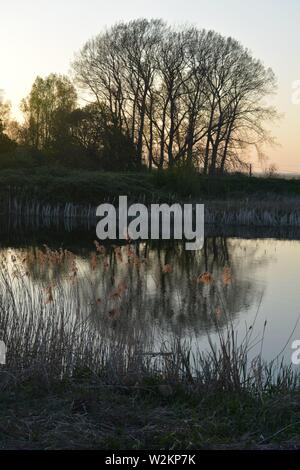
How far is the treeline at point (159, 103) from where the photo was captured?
127ft

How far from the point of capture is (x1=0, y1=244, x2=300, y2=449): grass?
4078 millimetres

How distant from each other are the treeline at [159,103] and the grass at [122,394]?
1260 inches

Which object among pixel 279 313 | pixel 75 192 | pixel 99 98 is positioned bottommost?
pixel 279 313

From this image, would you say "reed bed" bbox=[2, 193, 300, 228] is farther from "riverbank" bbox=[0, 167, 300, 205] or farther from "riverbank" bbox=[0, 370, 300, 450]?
"riverbank" bbox=[0, 370, 300, 450]

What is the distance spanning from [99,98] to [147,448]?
38048mm

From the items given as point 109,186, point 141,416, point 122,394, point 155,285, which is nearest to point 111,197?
point 109,186

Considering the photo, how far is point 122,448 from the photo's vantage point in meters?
3.93

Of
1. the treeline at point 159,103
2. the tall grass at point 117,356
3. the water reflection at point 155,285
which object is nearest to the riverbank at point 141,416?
the tall grass at point 117,356

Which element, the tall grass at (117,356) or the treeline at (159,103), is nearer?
the tall grass at (117,356)

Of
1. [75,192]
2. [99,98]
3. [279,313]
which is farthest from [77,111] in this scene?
[279,313]

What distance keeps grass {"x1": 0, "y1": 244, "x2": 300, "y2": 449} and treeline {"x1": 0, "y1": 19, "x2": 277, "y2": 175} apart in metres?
32.0

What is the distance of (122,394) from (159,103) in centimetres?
3623

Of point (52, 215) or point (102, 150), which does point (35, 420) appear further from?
point (102, 150)

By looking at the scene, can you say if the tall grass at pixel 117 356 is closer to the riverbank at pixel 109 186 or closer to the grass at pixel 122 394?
the grass at pixel 122 394
